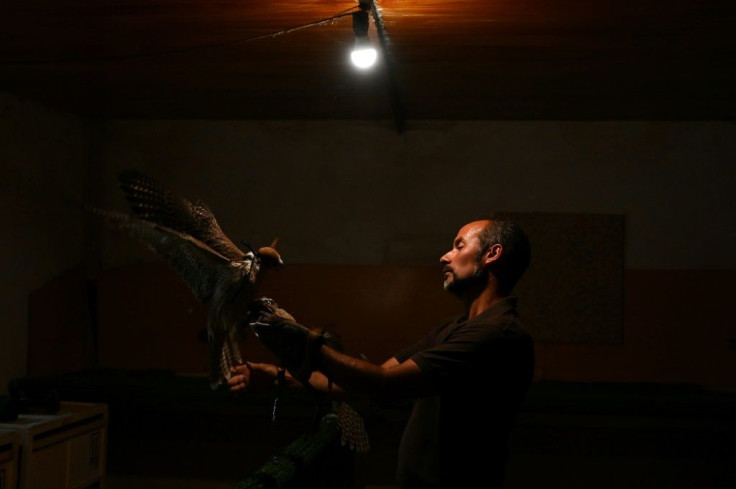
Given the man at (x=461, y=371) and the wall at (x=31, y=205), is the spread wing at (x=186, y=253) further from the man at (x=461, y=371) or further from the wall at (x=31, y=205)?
the wall at (x=31, y=205)

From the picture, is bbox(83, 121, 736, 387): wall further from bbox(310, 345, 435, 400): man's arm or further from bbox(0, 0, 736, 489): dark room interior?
bbox(310, 345, 435, 400): man's arm

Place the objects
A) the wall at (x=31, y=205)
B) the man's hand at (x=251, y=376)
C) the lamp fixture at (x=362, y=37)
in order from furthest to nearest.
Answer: the wall at (x=31, y=205) → the lamp fixture at (x=362, y=37) → the man's hand at (x=251, y=376)

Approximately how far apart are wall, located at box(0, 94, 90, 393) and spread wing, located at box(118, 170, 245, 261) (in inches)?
68.3

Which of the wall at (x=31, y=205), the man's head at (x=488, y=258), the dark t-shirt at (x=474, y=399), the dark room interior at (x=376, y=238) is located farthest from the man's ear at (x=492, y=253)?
the wall at (x=31, y=205)

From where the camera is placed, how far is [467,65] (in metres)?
3.19

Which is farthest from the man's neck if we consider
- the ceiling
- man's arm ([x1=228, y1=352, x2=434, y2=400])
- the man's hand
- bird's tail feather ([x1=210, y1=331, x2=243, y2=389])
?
the ceiling

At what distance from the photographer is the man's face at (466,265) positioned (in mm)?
1936

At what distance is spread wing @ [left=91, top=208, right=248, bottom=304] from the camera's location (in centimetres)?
211

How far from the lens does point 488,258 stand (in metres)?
1.93

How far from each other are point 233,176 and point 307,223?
0.49 meters

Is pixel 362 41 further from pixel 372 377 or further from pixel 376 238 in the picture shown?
pixel 376 238

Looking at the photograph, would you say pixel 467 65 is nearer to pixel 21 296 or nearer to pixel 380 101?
pixel 380 101

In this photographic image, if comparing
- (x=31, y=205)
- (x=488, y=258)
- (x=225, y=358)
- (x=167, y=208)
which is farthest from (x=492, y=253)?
(x=31, y=205)

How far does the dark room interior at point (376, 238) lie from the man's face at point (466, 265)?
1.41 metres
